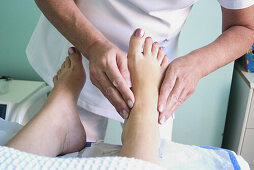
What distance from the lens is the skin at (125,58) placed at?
688mm

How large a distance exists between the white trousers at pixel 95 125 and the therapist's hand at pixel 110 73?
13.6 inches

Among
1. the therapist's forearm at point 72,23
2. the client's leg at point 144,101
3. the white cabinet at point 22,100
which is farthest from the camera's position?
the white cabinet at point 22,100

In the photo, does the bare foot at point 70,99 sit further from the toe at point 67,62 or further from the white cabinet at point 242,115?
the white cabinet at point 242,115

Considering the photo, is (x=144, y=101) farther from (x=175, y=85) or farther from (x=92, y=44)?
(x=92, y=44)

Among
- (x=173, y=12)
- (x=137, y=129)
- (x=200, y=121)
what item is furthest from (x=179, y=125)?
(x=137, y=129)

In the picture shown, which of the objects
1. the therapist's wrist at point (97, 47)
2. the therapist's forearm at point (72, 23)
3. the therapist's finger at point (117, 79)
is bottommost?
the therapist's finger at point (117, 79)

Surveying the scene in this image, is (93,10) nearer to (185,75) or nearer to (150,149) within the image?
(185,75)

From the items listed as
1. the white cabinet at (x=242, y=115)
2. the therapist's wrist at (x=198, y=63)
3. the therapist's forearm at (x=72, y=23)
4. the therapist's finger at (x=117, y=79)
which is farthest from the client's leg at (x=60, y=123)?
the white cabinet at (x=242, y=115)

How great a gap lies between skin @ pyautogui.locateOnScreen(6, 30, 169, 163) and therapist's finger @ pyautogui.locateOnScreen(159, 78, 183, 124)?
2cm

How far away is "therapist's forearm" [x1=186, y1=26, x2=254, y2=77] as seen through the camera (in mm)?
794

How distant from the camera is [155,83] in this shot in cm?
77

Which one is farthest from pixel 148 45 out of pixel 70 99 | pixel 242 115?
pixel 242 115

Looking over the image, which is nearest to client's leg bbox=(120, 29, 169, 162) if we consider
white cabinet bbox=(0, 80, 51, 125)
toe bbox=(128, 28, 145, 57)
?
toe bbox=(128, 28, 145, 57)

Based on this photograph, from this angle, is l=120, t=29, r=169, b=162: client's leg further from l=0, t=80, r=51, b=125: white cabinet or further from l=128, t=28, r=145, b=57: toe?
l=0, t=80, r=51, b=125: white cabinet
